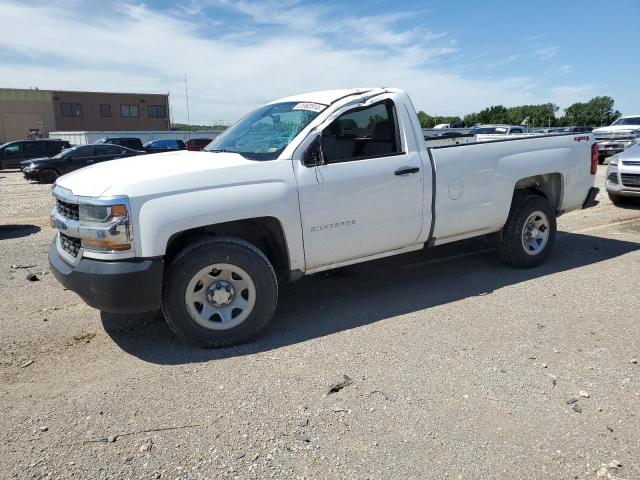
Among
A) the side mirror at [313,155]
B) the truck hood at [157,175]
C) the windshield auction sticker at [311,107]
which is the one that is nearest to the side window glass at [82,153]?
the truck hood at [157,175]

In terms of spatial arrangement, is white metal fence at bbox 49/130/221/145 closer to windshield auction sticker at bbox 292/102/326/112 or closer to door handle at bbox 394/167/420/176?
windshield auction sticker at bbox 292/102/326/112

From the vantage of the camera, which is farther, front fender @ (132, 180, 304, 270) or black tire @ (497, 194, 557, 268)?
black tire @ (497, 194, 557, 268)

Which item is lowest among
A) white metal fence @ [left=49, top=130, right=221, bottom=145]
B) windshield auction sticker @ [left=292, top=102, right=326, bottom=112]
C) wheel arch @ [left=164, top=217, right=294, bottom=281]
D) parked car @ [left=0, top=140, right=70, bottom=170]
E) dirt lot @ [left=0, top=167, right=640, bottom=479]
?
dirt lot @ [left=0, top=167, right=640, bottom=479]

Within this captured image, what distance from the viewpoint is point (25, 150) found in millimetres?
25156

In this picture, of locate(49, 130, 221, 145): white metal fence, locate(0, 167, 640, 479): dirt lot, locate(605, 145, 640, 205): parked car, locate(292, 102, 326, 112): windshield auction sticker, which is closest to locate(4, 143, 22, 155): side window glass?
locate(49, 130, 221, 145): white metal fence

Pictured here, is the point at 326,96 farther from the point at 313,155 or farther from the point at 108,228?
the point at 108,228

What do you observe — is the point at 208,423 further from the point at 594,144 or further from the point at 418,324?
the point at 594,144

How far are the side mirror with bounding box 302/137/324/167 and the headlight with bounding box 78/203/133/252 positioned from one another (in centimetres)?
146

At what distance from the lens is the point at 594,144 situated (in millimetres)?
6379

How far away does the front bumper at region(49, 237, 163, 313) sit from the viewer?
11.9ft

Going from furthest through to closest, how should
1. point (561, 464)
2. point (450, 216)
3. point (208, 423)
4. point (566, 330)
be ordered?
point (450, 216) < point (566, 330) < point (208, 423) < point (561, 464)

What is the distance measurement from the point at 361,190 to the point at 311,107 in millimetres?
927

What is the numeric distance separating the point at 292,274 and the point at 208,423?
5.13 ft

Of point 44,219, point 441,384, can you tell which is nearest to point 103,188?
point 441,384
